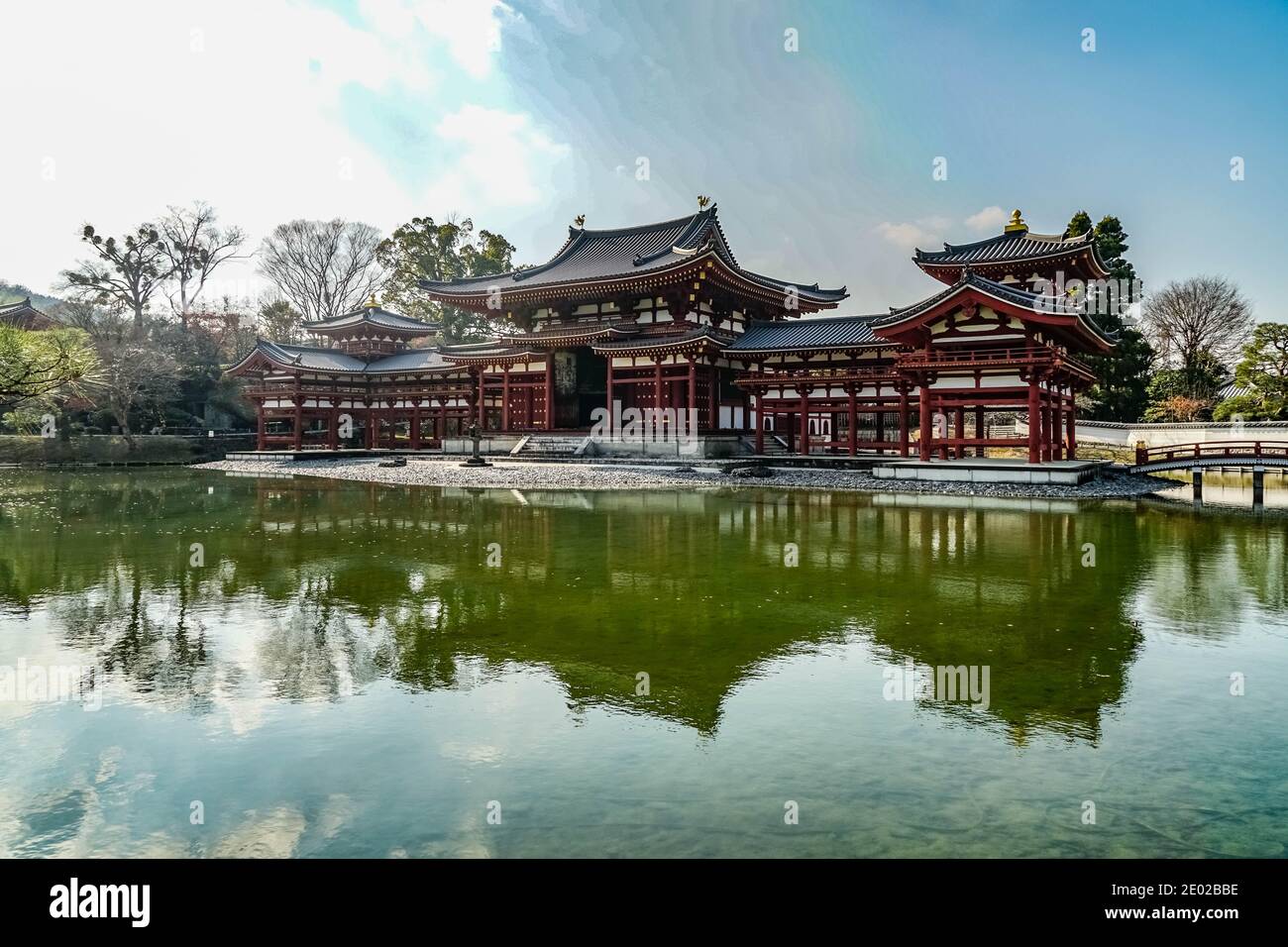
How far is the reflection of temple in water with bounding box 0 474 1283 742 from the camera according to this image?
21.6 ft

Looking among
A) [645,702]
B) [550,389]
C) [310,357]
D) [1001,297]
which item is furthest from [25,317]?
[645,702]

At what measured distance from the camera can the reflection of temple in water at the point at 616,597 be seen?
6586 millimetres

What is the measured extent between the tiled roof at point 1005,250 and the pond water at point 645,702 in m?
17.0

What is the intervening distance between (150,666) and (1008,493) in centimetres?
2087

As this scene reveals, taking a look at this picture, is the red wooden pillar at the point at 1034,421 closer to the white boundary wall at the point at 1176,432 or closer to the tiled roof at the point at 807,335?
the tiled roof at the point at 807,335

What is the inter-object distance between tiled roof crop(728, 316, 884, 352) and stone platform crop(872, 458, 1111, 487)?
5.83 metres

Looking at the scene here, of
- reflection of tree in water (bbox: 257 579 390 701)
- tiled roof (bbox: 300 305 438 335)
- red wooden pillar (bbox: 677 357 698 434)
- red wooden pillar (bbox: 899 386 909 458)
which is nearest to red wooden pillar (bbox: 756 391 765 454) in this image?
red wooden pillar (bbox: 677 357 698 434)

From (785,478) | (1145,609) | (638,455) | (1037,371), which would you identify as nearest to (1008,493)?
(1037,371)

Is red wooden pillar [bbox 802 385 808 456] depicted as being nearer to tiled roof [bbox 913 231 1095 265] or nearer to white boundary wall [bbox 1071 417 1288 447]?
tiled roof [bbox 913 231 1095 265]

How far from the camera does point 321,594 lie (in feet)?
32.0

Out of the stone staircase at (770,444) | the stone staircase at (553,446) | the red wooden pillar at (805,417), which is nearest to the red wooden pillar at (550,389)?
the stone staircase at (553,446)

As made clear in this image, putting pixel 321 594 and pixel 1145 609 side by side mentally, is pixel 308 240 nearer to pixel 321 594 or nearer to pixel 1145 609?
pixel 321 594

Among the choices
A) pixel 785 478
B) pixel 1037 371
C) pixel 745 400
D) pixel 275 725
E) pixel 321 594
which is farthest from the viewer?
pixel 745 400
